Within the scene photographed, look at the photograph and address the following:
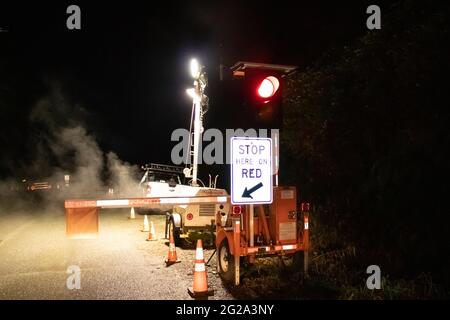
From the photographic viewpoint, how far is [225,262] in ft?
26.6

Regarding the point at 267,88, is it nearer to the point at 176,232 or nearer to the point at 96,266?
the point at 96,266

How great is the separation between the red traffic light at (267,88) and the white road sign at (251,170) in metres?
0.82

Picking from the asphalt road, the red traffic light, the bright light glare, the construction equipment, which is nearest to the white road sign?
the construction equipment

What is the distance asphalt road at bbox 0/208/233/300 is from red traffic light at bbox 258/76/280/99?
10.3ft

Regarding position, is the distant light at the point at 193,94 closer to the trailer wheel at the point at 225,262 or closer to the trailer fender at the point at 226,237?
the trailer fender at the point at 226,237

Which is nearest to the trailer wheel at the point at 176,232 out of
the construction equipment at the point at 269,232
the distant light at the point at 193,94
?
the construction equipment at the point at 269,232

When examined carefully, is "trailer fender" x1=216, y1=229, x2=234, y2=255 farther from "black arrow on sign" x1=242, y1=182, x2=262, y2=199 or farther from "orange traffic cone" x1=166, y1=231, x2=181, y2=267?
"orange traffic cone" x1=166, y1=231, x2=181, y2=267

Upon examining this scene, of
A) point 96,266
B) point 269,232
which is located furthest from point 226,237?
point 96,266

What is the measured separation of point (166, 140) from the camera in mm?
54656

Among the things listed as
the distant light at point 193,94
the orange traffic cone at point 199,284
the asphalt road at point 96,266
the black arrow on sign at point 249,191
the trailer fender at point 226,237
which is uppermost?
the distant light at point 193,94

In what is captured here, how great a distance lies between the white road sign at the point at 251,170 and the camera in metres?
6.94
